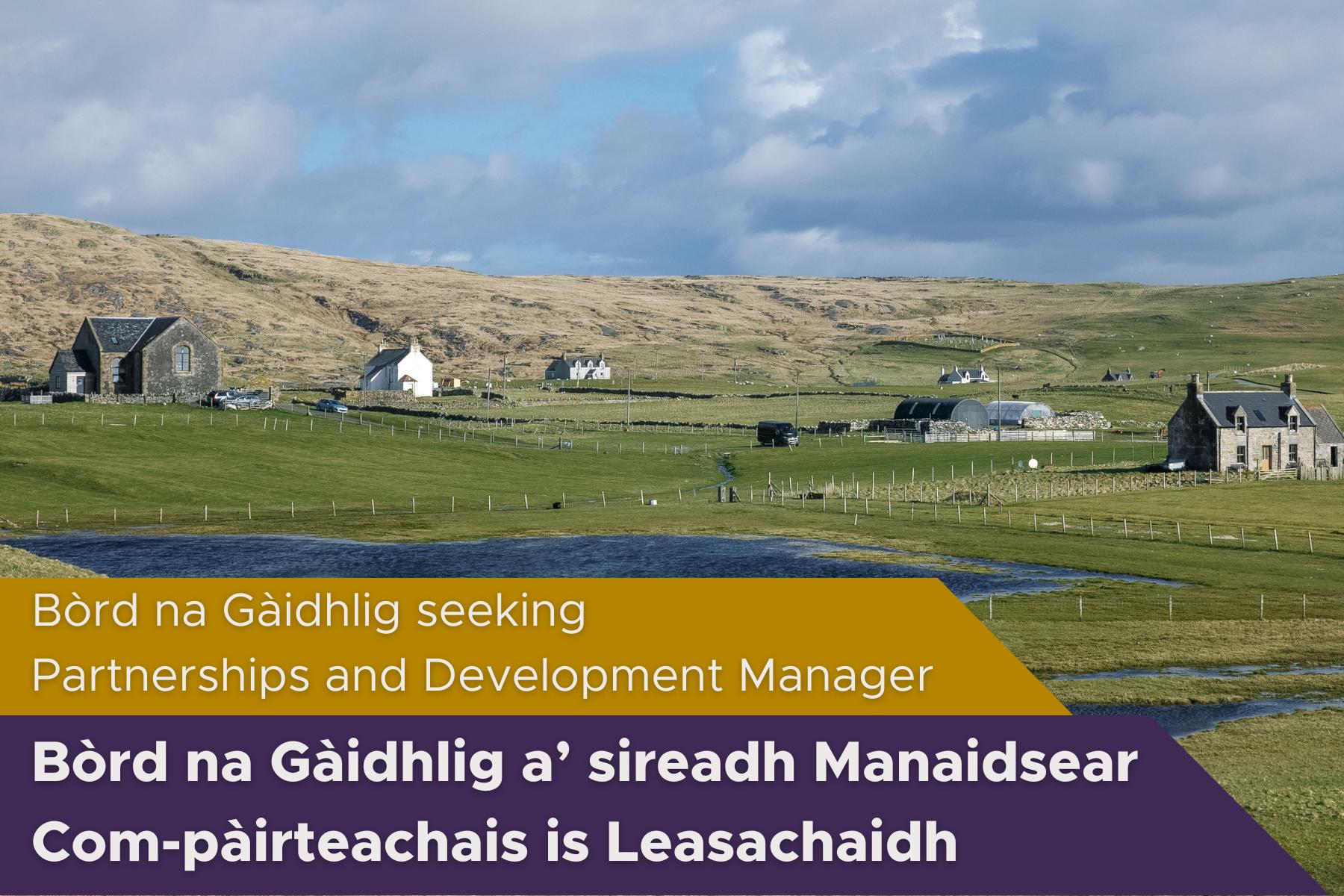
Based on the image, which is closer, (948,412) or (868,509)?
(868,509)

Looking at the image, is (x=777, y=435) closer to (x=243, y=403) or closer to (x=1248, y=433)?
(x=1248, y=433)

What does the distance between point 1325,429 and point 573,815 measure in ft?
331

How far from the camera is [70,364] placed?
13812 centimetres

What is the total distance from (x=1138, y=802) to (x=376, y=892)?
12.7 metres

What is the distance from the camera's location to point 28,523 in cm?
7912

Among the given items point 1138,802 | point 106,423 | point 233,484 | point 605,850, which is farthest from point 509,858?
point 106,423

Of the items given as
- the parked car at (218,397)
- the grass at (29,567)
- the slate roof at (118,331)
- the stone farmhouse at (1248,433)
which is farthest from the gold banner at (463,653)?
the slate roof at (118,331)

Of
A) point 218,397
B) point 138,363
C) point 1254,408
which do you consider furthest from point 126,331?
point 1254,408

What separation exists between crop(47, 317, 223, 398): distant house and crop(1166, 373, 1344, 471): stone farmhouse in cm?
8614

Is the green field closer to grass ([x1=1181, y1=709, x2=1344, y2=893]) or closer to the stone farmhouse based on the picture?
grass ([x1=1181, y1=709, x2=1344, y2=893])

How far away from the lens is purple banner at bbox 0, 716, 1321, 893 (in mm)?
21844

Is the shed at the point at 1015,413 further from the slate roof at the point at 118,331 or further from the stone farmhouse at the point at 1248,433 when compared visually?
the slate roof at the point at 118,331

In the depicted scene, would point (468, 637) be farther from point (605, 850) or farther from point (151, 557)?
point (151, 557)

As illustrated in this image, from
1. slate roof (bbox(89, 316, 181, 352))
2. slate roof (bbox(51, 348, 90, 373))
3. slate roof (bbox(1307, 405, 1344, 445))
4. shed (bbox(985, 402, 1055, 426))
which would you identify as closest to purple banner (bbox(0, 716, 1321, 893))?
slate roof (bbox(1307, 405, 1344, 445))
